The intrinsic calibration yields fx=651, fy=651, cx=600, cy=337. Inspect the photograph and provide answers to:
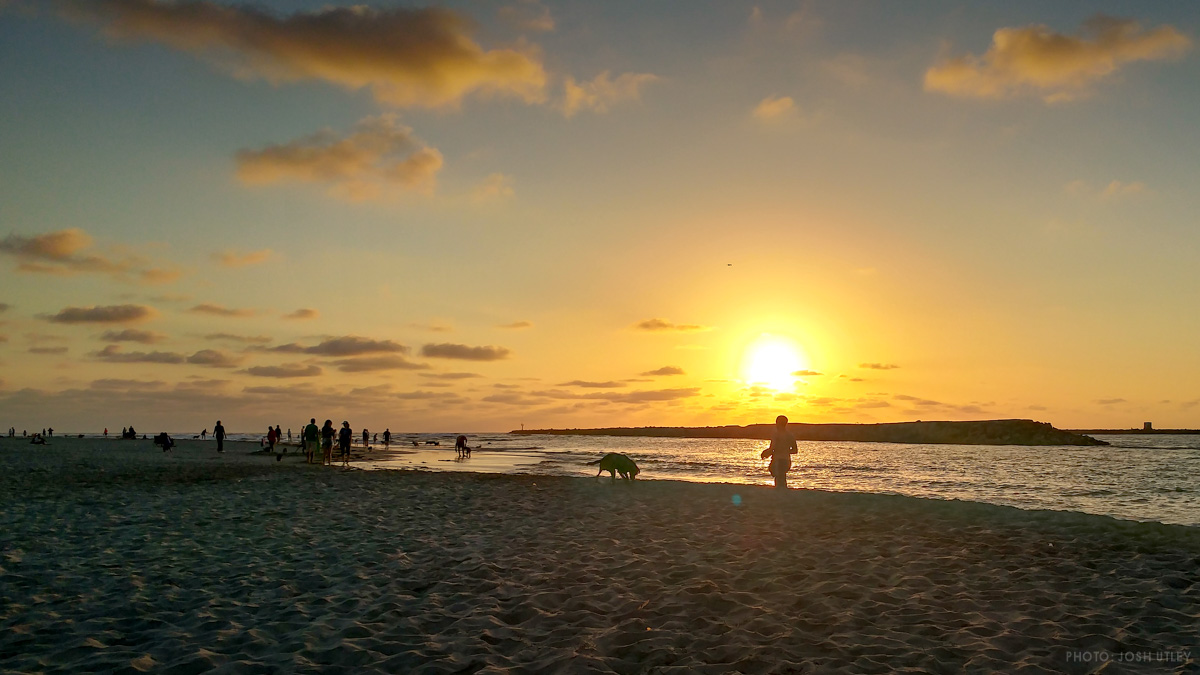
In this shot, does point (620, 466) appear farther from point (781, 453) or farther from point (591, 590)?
point (591, 590)

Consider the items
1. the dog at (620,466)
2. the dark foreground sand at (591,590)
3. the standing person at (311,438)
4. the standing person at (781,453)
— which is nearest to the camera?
the dark foreground sand at (591,590)

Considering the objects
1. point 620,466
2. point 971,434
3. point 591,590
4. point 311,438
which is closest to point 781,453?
point 620,466

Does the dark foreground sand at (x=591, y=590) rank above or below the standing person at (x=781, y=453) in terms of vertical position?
below

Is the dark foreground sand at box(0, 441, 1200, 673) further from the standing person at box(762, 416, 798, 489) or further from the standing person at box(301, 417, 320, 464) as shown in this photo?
the standing person at box(301, 417, 320, 464)

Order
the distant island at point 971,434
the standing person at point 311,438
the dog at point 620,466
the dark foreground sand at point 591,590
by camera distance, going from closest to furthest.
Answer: the dark foreground sand at point 591,590 → the dog at point 620,466 → the standing person at point 311,438 → the distant island at point 971,434

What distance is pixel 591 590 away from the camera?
882cm

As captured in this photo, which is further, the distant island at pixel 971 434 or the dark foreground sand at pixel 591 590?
the distant island at pixel 971 434

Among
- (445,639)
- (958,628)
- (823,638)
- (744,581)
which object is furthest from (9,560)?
(958,628)

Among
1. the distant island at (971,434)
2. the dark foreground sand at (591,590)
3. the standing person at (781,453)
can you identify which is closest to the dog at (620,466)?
the standing person at (781,453)

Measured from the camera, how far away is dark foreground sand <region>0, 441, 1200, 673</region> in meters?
6.36

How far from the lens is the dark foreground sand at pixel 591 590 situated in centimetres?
636

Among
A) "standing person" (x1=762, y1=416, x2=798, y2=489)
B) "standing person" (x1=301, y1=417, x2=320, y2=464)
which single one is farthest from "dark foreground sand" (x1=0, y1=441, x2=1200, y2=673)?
"standing person" (x1=301, y1=417, x2=320, y2=464)

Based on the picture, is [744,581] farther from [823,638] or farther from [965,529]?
[965,529]

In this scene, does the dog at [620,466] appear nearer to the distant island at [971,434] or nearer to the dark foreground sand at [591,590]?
the dark foreground sand at [591,590]
